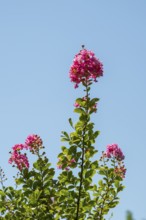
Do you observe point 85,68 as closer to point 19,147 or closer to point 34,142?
point 34,142

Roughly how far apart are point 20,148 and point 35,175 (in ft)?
2.67

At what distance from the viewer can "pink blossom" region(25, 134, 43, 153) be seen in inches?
223

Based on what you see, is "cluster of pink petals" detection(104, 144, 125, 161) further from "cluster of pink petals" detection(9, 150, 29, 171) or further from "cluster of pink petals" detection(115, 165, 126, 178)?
"cluster of pink petals" detection(9, 150, 29, 171)

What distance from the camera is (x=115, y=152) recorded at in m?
5.60

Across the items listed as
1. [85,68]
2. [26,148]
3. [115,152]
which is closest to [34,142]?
[26,148]

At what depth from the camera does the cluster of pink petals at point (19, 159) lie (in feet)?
18.6

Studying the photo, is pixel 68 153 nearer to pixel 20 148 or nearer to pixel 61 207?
pixel 61 207

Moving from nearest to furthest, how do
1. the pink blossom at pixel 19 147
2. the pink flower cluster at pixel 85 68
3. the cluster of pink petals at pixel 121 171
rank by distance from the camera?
the pink flower cluster at pixel 85 68, the cluster of pink petals at pixel 121 171, the pink blossom at pixel 19 147

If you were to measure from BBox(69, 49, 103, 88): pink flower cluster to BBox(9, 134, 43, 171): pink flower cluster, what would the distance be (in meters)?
A: 1.59

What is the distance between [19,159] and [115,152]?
5.17ft

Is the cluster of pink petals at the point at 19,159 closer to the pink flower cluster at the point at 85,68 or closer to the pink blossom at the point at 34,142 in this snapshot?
the pink blossom at the point at 34,142

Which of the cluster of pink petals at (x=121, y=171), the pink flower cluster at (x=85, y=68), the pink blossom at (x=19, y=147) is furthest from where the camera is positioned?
the pink blossom at (x=19, y=147)

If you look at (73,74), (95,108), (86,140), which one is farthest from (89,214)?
(73,74)

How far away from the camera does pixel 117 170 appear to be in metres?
5.36
